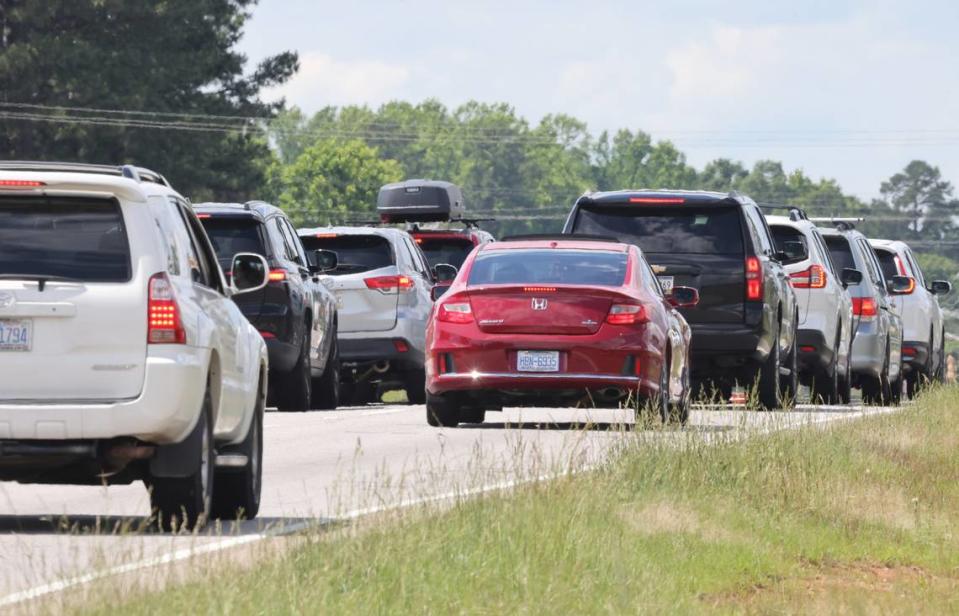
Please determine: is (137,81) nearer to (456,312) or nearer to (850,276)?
(850,276)

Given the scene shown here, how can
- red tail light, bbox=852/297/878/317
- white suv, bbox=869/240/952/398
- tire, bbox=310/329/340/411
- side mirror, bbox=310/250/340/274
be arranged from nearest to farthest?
side mirror, bbox=310/250/340/274, tire, bbox=310/329/340/411, red tail light, bbox=852/297/878/317, white suv, bbox=869/240/952/398

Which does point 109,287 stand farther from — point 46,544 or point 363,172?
point 363,172

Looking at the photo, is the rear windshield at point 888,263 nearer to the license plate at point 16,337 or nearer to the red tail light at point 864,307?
the red tail light at point 864,307

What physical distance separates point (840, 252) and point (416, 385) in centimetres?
648

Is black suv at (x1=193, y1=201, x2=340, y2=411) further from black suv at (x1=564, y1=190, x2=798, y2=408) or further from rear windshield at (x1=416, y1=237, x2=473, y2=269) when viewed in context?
rear windshield at (x1=416, y1=237, x2=473, y2=269)

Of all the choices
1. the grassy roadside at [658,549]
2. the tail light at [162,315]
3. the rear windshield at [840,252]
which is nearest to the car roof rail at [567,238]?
the grassy roadside at [658,549]

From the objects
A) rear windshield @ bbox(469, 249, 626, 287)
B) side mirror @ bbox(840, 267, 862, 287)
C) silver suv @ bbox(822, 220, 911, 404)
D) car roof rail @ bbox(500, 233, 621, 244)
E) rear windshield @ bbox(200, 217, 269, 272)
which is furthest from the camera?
silver suv @ bbox(822, 220, 911, 404)

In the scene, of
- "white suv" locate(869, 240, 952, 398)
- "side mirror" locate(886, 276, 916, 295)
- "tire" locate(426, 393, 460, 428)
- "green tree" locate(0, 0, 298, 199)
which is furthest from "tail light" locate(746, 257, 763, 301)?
"green tree" locate(0, 0, 298, 199)

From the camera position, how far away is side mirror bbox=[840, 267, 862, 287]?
29797 millimetres

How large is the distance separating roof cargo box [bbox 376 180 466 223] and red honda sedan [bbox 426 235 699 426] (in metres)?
21.7

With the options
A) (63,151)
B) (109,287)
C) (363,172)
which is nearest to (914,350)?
(109,287)

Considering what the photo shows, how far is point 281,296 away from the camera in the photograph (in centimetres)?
2441

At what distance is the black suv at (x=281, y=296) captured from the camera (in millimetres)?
24125

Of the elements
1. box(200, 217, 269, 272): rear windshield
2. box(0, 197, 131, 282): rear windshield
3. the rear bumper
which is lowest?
box(200, 217, 269, 272): rear windshield
